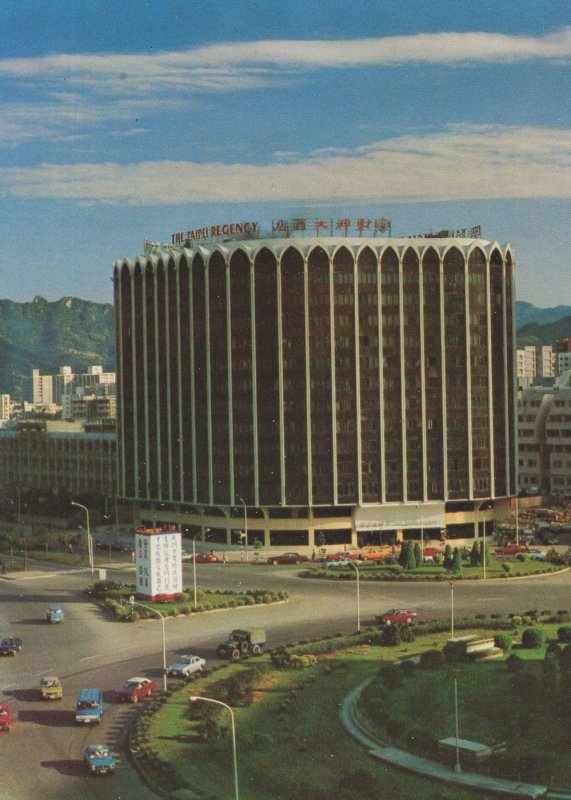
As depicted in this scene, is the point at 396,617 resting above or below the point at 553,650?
below

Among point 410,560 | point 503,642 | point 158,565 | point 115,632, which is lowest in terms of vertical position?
point 115,632

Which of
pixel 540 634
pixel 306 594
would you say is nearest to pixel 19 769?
pixel 540 634

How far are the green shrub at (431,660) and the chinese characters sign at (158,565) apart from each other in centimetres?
3841

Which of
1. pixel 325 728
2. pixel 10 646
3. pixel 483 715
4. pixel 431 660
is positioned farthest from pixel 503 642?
pixel 10 646

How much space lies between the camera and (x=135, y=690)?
84688 millimetres

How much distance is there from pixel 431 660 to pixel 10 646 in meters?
34.7

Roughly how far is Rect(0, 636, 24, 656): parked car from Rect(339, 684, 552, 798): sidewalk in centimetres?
3634

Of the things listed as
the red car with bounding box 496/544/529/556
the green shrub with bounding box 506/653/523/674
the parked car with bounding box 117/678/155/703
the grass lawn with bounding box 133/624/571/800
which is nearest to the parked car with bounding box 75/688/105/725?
the parked car with bounding box 117/678/155/703

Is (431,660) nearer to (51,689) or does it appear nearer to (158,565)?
(51,689)

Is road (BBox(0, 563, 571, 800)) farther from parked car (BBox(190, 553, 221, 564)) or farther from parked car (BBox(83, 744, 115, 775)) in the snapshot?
parked car (BBox(190, 553, 221, 564))

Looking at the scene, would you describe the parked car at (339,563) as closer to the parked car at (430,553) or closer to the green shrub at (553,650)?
the parked car at (430,553)

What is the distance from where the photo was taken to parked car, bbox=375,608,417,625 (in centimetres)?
10944

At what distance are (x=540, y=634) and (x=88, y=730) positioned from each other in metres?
37.5

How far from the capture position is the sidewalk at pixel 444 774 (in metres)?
64.4
